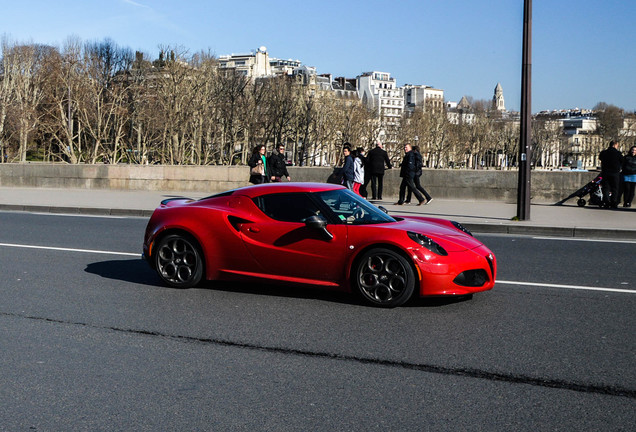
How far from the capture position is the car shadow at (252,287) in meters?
7.68

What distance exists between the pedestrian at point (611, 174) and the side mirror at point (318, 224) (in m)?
13.6

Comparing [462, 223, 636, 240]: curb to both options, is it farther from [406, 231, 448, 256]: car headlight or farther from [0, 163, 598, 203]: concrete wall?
[406, 231, 448, 256]: car headlight

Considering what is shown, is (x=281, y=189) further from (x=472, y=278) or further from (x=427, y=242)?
(x=472, y=278)

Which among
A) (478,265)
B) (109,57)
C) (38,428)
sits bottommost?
(38,428)

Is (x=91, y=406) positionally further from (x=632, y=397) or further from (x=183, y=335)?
(x=632, y=397)

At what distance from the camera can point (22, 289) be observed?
838 cm

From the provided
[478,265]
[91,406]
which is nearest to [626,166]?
[478,265]

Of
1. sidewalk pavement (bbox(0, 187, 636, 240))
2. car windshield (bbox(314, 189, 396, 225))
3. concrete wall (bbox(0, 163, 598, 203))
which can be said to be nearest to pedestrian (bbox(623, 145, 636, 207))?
sidewalk pavement (bbox(0, 187, 636, 240))

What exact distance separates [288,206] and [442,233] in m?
1.53

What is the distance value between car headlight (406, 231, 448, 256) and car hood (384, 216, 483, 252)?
2.9 inches

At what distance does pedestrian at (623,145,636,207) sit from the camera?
1947 cm

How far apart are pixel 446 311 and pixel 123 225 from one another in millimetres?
10436

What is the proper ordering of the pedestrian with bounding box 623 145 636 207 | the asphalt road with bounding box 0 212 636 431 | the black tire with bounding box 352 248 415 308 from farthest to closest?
the pedestrian with bounding box 623 145 636 207, the black tire with bounding box 352 248 415 308, the asphalt road with bounding box 0 212 636 431

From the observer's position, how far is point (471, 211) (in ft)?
61.5
